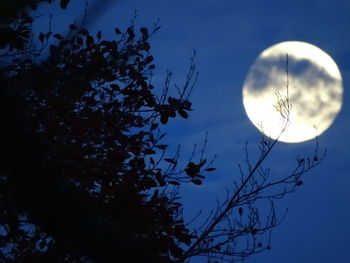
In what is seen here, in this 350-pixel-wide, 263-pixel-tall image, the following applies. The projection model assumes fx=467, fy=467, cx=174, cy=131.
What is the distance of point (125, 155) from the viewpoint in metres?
6.42

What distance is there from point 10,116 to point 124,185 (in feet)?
18.0

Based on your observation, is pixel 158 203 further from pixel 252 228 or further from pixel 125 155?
pixel 252 228

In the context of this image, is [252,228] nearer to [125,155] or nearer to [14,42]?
[125,155]

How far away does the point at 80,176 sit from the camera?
5844 millimetres

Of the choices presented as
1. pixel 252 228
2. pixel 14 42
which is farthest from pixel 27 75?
pixel 252 228

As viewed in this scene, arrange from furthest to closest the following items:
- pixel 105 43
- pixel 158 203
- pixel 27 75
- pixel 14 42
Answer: pixel 105 43 < pixel 158 203 < pixel 27 75 < pixel 14 42

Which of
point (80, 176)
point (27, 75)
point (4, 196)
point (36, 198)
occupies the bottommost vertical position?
point (36, 198)

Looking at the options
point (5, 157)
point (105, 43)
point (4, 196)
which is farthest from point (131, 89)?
point (5, 157)


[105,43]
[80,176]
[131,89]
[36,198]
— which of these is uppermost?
[105,43]

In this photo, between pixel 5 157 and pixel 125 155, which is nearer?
pixel 5 157

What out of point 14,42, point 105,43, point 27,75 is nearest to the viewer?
point 14,42

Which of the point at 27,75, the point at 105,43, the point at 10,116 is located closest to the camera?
the point at 10,116

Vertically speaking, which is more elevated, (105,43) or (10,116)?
(105,43)

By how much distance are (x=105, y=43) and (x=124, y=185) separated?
2.44m
